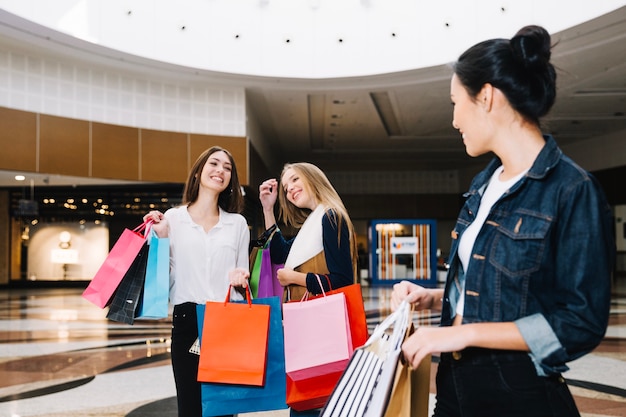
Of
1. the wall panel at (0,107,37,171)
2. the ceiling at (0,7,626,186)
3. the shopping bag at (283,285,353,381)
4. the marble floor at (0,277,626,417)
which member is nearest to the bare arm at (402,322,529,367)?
the shopping bag at (283,285,353,381)

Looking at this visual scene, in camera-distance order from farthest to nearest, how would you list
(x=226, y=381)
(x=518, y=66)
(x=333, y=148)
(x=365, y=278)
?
1. (x=333, y=148)
2. (x=365, y=278)
3. (x=226, y=381)
4. (x=518, y=66)

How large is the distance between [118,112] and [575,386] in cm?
1188

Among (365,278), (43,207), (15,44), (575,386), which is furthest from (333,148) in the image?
(575,386)

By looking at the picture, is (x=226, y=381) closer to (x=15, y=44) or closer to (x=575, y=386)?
(x=575, y=386)

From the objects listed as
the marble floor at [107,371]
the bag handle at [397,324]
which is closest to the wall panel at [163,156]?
the marble floor at [107,371]

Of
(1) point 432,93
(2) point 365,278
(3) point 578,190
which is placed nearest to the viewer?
(3) point 578,190

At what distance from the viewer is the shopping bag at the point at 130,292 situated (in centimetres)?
232

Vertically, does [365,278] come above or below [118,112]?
below

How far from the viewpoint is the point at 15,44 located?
1132cm

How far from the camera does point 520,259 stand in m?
1.03

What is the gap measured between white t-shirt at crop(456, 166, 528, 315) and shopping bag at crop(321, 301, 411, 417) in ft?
0.54

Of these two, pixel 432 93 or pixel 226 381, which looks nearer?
pixel 226 381

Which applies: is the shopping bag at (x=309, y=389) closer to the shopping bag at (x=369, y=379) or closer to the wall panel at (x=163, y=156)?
the shopping bag at (x=369, y=379)

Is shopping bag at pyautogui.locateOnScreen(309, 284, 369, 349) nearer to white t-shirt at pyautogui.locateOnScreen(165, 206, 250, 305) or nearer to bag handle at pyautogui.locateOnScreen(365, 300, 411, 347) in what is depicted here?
white t-shirt at pyautogui.locateOnScreen(165, 206, 250, 305)
